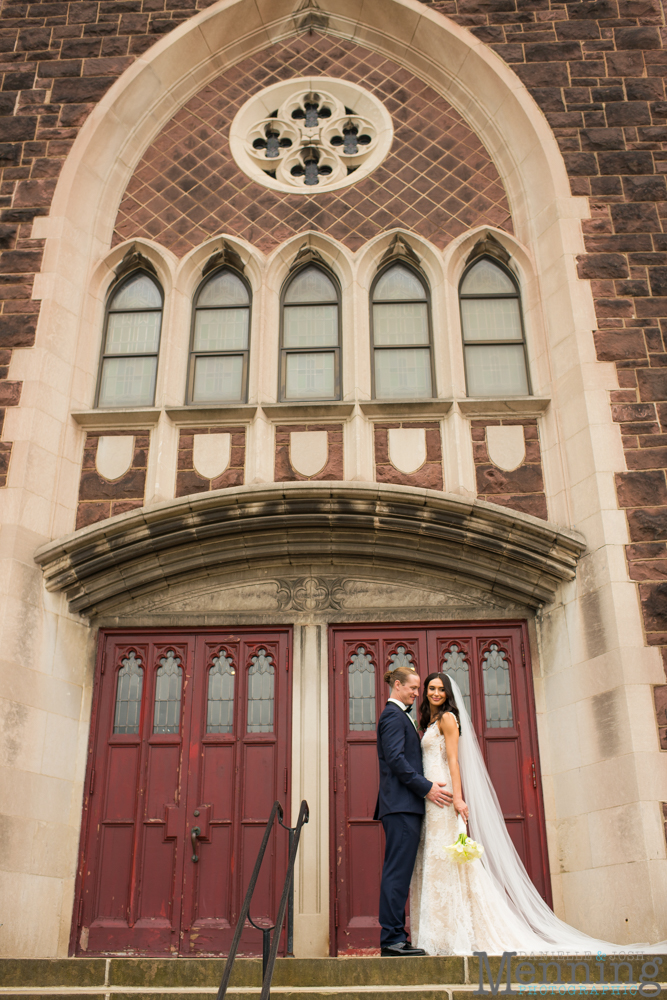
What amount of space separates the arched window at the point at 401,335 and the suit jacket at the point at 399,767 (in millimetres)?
3462

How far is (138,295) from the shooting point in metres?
8.98

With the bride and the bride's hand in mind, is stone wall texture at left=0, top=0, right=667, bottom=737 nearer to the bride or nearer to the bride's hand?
the bride

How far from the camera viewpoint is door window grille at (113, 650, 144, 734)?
7520 millimetres

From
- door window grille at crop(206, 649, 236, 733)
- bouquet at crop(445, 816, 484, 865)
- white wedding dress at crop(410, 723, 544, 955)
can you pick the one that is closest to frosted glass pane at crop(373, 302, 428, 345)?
door window grille at crop(206, 649, 236, 733)

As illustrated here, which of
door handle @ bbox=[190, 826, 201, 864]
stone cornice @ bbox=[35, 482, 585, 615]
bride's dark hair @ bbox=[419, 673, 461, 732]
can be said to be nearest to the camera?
bride's dark hair @ bbox=[419, 673, 461, 732]

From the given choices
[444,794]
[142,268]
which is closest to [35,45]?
[142,268]

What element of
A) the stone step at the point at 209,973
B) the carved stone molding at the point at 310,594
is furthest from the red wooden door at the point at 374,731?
the stone step at the point at 209,973

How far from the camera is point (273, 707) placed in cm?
752

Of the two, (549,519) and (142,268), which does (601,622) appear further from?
(142,268)

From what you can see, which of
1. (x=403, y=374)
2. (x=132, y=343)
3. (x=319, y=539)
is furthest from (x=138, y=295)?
(x=319, y=539)

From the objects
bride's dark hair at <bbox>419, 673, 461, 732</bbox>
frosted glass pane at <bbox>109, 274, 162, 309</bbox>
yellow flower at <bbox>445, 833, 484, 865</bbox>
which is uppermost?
frosted glass pane at <bbox>109, 274, 162, 309</bbox>

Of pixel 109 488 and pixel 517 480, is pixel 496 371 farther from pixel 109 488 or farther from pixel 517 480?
pixel 109 488

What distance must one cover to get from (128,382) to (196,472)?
4.13ft

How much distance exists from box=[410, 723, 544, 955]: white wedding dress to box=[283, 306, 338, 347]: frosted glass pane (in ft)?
15.0
